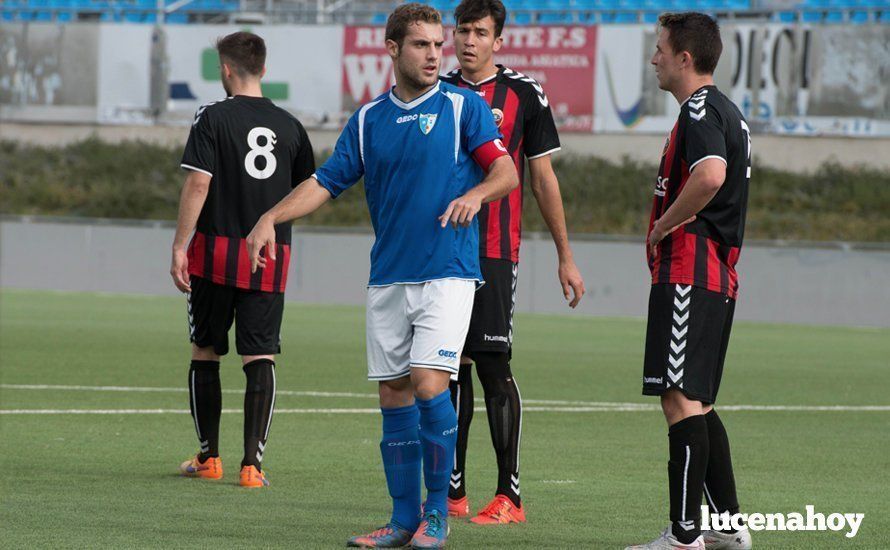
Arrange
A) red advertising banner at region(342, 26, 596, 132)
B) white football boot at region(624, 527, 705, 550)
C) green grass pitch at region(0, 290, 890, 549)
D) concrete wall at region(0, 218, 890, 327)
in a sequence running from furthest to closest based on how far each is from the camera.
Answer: red advertising banner at region(342, 26, 596, 132)
concrete wall at region(0, 218, 890, 327)
green grass pitch at region(0, 290, 890, 549)
white football boot at region(624, 527, 705, 550)

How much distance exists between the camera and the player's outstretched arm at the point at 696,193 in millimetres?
5172

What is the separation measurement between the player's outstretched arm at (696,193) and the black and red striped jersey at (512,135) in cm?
119

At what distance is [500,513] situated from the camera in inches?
241

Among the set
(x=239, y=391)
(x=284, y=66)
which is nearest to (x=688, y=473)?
(x=239, y=391)

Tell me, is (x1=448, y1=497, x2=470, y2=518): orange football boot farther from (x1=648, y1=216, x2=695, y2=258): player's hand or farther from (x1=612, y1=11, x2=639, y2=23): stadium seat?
(x1=612, y1=11, x2=639, y2=23): stadium seat

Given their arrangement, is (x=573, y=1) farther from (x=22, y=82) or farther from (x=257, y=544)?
(x=257, y=544)

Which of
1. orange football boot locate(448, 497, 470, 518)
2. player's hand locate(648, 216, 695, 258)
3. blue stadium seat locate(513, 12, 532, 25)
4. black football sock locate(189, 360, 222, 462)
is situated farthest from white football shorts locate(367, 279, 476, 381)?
blue stadium seat locate(513, 12, 532, 25)

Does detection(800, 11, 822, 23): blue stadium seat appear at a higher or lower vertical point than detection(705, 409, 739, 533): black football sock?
higher

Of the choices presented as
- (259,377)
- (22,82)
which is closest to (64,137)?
(22,82)

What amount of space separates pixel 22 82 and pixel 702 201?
3275cm

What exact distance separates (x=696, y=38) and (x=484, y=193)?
97cm

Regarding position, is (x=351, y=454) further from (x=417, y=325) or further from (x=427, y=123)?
(x=427, y=123)

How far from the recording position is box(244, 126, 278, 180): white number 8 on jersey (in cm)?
729

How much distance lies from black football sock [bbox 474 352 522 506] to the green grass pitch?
0.31 meters
